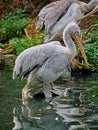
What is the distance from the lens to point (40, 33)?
542 inches

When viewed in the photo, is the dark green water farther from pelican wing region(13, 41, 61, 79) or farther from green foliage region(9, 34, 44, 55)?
green foliage region(9, 34, 44, 55)

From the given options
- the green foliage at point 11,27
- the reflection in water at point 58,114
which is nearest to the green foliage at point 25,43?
the green foliage at point 11,27

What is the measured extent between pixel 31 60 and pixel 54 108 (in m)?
1.33

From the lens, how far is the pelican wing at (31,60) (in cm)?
880

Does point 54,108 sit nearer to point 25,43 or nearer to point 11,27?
point 25,43

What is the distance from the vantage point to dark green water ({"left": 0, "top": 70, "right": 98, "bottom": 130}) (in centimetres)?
673

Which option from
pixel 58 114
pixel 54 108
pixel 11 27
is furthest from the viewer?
pixel 11 27

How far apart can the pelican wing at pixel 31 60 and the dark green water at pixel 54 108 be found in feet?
1.39

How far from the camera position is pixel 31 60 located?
882cm

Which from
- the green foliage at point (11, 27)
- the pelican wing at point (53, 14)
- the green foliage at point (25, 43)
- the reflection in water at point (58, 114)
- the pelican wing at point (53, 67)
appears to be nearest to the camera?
the reflection in water at point (58, 114)

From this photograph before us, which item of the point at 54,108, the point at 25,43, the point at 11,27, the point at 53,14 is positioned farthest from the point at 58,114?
the point at 11,27

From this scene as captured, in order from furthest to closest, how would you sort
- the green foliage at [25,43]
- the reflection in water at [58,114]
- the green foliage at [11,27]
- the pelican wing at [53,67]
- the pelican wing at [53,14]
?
the green foliage at [11,27] < the green foliage at [25,43] < the pelican wing at [53,14] < the pelican wing at [53,67] < the reflection in water at [58,114]

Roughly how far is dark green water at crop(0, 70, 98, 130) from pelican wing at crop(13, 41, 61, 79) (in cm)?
42

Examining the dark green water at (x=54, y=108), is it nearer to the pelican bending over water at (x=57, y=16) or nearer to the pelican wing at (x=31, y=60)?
the pelican wing at (x=31, y=60)
